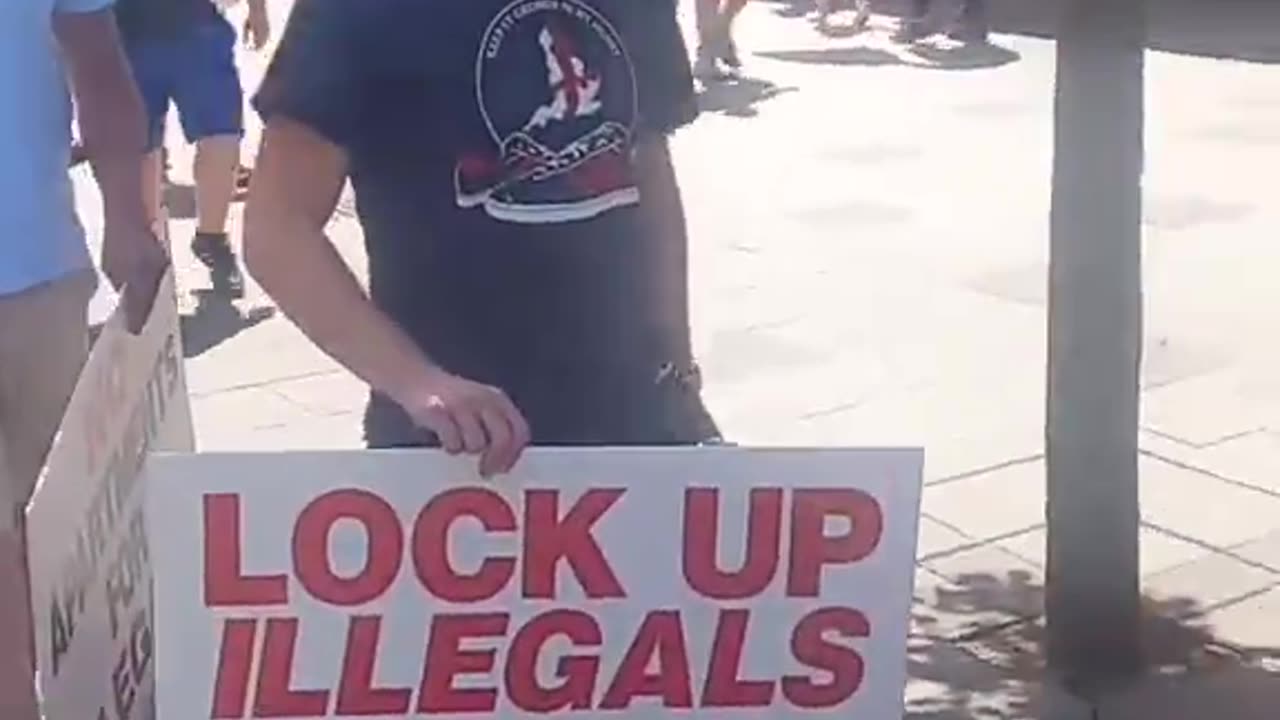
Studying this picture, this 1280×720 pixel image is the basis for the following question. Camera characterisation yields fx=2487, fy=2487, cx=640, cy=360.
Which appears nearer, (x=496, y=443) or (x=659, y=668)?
(x=496, y=443)

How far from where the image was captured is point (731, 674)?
2672 millimetres

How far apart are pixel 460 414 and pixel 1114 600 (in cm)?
260

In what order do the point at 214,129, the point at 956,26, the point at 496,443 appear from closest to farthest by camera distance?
the point at 496,443
the point at 214,129
the point at 956,26

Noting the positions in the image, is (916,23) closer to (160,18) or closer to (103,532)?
(160,18)

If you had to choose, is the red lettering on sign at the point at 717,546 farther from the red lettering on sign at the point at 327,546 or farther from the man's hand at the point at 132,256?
the man's hand at the point at 132,256

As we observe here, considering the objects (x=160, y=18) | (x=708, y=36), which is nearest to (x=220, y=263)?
(x=160, y=18)

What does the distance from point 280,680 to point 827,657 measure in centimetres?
59

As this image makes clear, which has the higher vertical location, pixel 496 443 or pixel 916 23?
pixel 496 443

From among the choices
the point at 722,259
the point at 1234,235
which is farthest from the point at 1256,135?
the point at 722,259

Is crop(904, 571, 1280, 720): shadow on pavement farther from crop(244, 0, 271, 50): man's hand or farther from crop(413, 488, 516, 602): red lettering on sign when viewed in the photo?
crop(244, 0, 271, 50): man's hand

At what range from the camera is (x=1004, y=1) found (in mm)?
6656

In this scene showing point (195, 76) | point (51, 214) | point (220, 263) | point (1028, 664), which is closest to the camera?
point (51, 214)

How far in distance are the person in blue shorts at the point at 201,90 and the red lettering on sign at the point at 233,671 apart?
4.14m

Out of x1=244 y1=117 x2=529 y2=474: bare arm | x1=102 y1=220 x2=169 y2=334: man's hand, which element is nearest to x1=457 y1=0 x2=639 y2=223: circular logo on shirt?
x1=244 y1=117 x2=529 y2=474: bare arm
